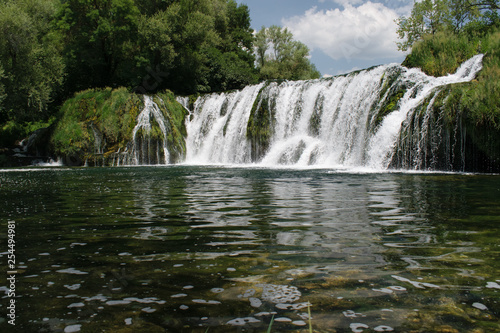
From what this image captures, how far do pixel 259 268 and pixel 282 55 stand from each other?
60411 millimetres

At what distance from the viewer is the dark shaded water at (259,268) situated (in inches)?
97.1

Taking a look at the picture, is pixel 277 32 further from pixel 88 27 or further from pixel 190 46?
pixel 88 27

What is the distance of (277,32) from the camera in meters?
61.3

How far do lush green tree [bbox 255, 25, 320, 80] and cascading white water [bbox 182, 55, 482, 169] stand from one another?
2796 cm

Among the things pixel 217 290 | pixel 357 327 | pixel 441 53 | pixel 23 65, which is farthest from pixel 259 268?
pixel 23 65

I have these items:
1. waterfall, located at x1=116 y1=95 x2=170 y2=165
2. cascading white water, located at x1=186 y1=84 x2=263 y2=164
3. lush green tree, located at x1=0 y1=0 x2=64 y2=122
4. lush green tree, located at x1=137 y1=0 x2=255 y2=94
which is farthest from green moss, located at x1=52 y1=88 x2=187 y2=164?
lush green tree, located at x1=137 y1=0 x2=255 y2=94

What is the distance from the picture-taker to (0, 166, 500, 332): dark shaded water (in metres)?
2.47

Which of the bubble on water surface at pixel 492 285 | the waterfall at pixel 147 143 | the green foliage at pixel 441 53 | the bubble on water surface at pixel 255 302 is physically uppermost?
the green foliage at pixel 441 53

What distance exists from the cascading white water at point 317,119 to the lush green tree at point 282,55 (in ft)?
91.7

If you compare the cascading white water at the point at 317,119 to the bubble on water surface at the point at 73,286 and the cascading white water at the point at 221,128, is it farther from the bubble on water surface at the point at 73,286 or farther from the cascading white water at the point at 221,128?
the bubble on water surface at the point at 73,286

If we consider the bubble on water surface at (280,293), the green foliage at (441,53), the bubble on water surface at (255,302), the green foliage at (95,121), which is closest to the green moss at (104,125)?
the green foliage at (95,121)

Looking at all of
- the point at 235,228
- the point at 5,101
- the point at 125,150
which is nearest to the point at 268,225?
the point at 235,228

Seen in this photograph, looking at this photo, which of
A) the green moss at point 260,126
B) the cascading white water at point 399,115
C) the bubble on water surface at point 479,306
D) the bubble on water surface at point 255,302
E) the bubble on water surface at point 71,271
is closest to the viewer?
the bubble on water surface at point 479,306

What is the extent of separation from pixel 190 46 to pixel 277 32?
2858cm
